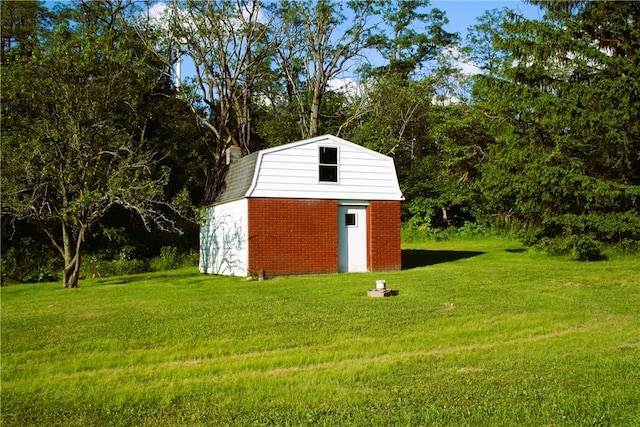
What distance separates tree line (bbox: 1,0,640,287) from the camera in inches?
A: 709

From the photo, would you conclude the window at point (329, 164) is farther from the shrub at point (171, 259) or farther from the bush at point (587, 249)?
the shrub at point (171, 259)

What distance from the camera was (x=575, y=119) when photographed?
20156 millimetres

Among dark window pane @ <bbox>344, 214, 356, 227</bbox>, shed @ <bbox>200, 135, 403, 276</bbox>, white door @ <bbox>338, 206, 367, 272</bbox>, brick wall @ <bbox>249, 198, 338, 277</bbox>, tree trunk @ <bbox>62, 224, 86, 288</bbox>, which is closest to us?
tree trunk @ <bbox>62, 224, 86, 288</bbox>

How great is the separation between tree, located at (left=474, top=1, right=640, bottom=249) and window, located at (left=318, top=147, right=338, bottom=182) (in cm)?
617

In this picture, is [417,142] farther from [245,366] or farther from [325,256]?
[245,366]

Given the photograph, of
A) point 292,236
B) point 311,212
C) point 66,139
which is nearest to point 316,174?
point 311,212

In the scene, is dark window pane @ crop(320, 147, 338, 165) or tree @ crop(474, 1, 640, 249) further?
tree @ crop(474, 1, 640, 249)

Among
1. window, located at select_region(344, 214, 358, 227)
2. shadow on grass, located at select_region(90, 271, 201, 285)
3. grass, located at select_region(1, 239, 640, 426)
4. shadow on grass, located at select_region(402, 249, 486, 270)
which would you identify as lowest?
shadow on grass, located at select_region(90, 271, 201, 285)

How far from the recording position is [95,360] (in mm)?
7750

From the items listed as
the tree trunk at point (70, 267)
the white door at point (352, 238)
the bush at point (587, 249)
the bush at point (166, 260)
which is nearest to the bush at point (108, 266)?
the bush at point (166, 260)

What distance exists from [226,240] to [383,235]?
16.4 ft

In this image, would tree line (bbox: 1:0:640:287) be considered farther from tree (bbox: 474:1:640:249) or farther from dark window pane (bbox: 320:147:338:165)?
dark window pane (bbox: 320:147:338:165)

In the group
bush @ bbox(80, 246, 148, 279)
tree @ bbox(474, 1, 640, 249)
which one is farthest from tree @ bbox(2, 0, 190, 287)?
tree @ bbox(474, 1, 640, 249)

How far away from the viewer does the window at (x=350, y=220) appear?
2014 centimetres
